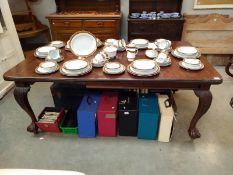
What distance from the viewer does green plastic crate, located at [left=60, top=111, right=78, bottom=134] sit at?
1675mm

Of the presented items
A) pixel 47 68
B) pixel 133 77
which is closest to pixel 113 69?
pixel 133 77

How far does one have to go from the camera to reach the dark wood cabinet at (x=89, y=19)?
113 inches

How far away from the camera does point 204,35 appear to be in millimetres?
2816

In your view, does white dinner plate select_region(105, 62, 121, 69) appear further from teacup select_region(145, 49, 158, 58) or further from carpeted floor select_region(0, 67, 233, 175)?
carpeted floor select_region(0, 67, 233, 175)

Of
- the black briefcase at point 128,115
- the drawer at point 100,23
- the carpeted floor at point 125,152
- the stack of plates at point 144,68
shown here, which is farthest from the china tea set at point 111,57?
the drawer at point 100,23

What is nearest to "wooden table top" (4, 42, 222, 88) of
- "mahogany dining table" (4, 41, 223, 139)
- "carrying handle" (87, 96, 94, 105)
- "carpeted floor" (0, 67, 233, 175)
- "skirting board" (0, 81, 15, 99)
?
"mahogany dining table" (4, 41, 223, 139)

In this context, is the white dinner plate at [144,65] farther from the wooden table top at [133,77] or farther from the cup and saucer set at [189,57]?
the cup and saucer set at [189,57]

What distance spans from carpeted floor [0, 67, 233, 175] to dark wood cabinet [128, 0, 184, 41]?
150 centimetres

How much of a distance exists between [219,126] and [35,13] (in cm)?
337

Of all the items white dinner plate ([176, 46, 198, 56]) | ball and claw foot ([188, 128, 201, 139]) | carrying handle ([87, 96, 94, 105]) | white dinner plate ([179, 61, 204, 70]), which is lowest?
ball and claw foot ([188, 128, 201, 139])

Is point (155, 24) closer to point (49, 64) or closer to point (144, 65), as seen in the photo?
point (144, 65)

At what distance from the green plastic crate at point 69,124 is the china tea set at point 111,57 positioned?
0.54 metres

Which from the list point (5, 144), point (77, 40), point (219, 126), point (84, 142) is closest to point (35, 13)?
point (77, 40)

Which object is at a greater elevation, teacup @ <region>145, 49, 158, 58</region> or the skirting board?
teacup @ <region>145, 49, 158, 58</region>
